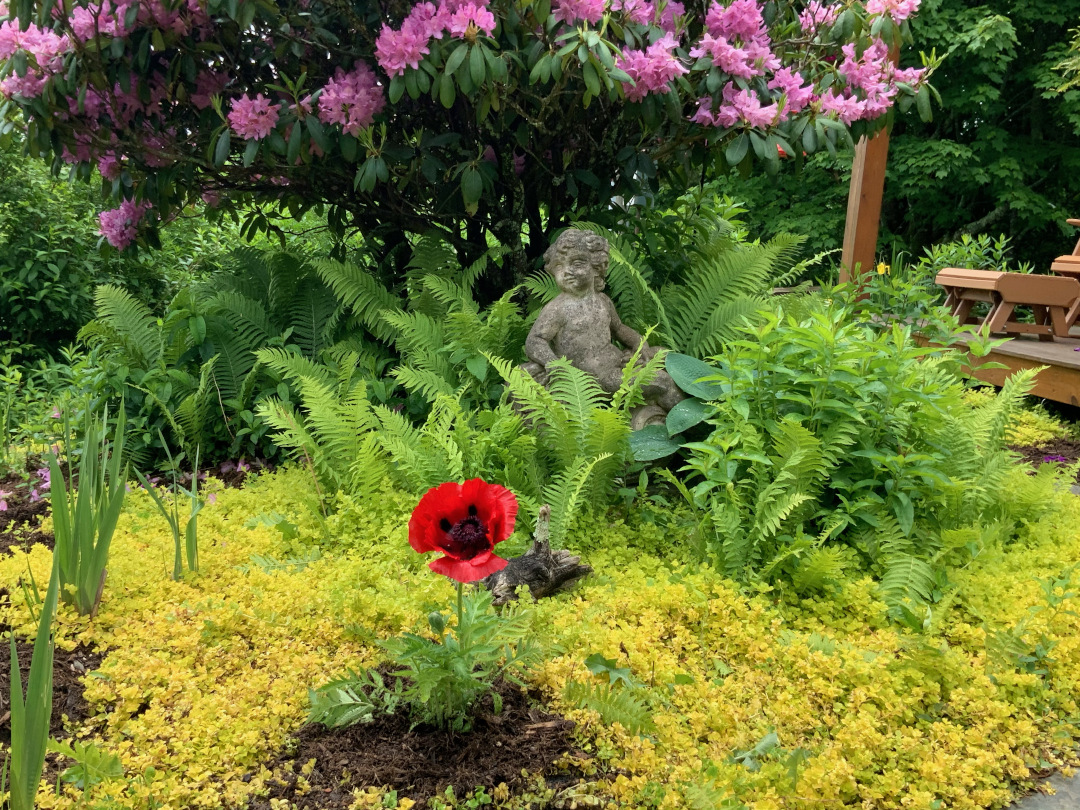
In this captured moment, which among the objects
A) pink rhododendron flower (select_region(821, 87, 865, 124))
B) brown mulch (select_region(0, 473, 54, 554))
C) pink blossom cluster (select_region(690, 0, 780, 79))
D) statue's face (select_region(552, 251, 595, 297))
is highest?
pink blossom cluster (select_region(690, 0, 780, 79))

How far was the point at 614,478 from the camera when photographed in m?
→ 3.49

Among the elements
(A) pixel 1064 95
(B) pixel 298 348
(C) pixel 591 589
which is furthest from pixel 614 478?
(A) pixel 1064 95

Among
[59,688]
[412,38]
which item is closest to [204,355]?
[412,38]

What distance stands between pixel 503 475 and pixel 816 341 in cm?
139

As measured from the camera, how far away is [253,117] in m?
3.76

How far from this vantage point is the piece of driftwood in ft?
8.76

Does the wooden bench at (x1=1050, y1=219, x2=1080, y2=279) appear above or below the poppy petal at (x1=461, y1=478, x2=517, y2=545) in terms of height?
above

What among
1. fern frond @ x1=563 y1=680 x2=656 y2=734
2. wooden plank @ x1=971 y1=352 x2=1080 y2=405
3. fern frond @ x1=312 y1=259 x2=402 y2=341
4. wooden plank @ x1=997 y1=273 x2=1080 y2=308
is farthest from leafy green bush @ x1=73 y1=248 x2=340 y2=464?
wooden plank @ x1=997 y1=273 x2=1080 y2=308

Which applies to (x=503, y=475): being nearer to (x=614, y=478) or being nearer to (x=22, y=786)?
(x=614, y=478)

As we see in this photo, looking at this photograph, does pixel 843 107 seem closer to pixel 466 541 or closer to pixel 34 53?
pixel 466 541

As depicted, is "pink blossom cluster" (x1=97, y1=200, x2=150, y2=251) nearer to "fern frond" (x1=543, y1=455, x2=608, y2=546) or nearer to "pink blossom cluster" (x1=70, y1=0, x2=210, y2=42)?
"pink blossom cluster" (x1=70, y1=0, x2=210, y2=42)

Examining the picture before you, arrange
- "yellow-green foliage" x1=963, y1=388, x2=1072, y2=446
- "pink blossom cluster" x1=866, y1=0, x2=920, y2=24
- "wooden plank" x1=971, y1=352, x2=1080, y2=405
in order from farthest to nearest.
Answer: "wooden plank" x1=971, y1=352, x2=1080, y2=405 < "yellow-green foliage" x1=963, y1=388, x2=1072, y2=446 < "pink blossom cluster" x1=866, y1=0, x2=920, y2=24

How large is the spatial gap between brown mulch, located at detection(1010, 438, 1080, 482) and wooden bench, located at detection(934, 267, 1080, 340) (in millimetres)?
Result: 1753

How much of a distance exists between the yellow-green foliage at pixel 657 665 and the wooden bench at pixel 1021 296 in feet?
14.7
